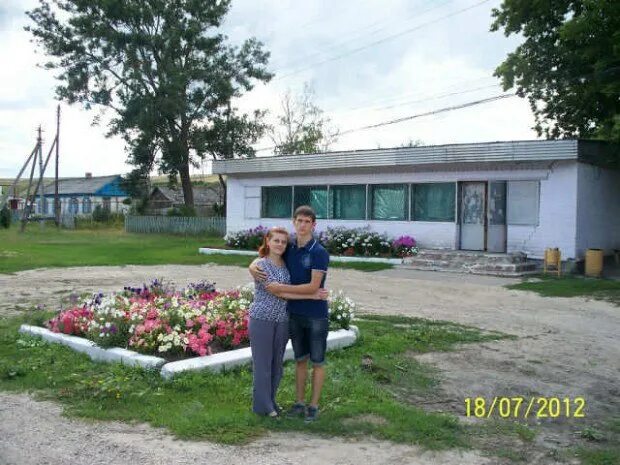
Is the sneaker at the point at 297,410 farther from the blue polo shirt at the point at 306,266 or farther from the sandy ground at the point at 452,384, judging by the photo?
the blue polo shirt at the point at 306,266

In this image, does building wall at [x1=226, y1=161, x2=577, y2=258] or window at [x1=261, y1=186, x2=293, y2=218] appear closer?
building wall at [x1=226, y1=161, x2=577, y2=258]

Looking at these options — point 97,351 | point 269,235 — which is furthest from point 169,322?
point 269,235

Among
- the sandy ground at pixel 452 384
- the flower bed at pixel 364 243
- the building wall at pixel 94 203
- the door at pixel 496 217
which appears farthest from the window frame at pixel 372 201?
the building wall at pixel 94 203

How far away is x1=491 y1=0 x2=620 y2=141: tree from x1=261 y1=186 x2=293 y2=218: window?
8.57 metres

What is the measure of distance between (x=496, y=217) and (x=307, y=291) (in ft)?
50.3

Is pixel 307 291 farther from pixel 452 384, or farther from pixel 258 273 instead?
pixel 452 384

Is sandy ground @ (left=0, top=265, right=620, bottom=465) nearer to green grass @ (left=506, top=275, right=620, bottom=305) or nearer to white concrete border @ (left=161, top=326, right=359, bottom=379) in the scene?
green grass @ (left=506, top=275, right=620, bottom=305)

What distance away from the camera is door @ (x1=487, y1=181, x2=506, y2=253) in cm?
1909

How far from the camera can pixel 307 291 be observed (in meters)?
4.95

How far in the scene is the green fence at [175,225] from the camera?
3631cm

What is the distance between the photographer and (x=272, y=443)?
469cm

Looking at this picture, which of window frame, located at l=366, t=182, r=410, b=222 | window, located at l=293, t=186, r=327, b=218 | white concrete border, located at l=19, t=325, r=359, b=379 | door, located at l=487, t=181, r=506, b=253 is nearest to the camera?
white concrete border, located at l=19, t=325, r=359, b=379

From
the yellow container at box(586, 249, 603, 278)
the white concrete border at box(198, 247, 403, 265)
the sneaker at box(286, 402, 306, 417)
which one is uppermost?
the yellow container at box(586, 249, 603, 278)
